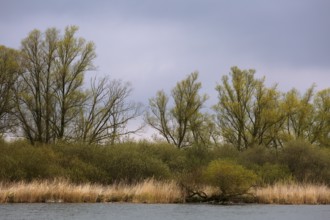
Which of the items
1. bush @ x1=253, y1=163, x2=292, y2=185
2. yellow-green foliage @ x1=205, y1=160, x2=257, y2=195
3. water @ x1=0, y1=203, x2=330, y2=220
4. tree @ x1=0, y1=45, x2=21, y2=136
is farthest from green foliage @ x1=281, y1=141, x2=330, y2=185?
tree @ x1=0, y1=45, x2=21, y2=136

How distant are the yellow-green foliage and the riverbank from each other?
1.58m

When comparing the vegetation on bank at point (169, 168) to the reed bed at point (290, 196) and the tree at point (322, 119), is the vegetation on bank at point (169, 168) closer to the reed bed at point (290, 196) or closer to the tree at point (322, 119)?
the reed bed at point (290, 196)

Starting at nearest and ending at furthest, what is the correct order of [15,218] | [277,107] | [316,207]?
[15,218] < [316,207] < [277,107]

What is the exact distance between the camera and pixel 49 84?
5219 centimetres

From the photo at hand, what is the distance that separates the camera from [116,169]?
148 feet

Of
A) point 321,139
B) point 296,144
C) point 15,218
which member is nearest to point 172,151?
point 296,144

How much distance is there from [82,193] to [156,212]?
6.61 meters

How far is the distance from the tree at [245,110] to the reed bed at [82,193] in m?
24.1

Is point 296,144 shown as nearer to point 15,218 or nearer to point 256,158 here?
point 256,158

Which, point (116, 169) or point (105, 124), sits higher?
point (105, 124)

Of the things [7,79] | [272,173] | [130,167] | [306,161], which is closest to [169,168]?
[130,167]

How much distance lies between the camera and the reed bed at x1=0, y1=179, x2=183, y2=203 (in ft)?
115

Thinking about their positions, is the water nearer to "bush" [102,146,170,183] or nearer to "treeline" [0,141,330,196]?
"treeline" [0,141,330,196]

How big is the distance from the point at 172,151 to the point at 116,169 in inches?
Answer: 323
